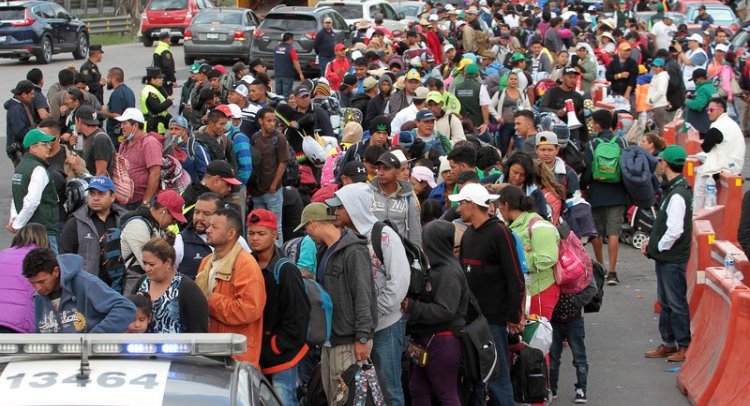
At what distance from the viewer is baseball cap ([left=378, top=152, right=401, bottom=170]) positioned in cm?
886

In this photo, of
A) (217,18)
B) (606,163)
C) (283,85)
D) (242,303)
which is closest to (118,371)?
(242,303)

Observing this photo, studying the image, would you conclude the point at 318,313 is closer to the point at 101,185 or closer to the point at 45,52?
the point at 101,185

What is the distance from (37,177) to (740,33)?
24448 millimetres

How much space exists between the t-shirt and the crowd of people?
16 mm

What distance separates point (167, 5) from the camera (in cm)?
3994

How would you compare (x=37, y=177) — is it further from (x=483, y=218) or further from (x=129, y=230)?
(x=483, y=218)

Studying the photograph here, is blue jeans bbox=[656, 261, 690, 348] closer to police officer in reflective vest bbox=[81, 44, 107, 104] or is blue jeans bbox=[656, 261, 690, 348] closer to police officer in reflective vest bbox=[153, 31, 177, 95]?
police officer in reflective vest bbox=[81, 44, 107, 104]

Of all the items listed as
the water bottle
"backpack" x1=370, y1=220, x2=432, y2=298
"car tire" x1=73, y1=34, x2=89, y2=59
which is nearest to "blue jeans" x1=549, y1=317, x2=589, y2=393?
"backpack" x1=370, y1=220, x2=432, y2=298

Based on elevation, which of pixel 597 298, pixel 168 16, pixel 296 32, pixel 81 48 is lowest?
pixel 81 48

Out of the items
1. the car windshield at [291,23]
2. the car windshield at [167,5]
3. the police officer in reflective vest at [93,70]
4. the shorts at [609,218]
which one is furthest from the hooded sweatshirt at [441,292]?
the car windshield at [167,5]

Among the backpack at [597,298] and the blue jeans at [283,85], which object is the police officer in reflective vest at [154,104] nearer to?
the backpack at [597,298]

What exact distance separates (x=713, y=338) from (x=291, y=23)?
71.8 feet

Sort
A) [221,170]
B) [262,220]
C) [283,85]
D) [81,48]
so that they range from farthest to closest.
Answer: [81,48] < [283,85] < [221,170] < [262,220]

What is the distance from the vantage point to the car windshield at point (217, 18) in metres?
32.6
